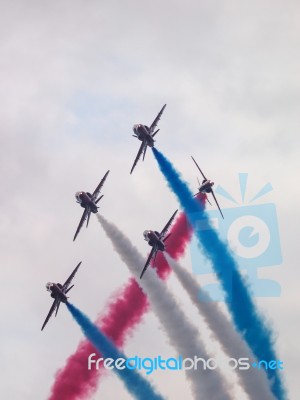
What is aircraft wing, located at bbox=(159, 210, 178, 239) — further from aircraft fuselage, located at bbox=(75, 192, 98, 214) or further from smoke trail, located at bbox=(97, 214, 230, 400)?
aircraft fuselage, located at bbox=(75, 192, 98, 214)

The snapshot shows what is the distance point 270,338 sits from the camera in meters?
161

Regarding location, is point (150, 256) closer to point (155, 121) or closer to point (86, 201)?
point (86, 201)

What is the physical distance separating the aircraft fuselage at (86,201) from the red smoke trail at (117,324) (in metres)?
16.1

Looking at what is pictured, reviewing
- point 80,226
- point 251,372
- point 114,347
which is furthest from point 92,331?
point 251,372

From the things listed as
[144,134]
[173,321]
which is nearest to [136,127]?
[144,134]

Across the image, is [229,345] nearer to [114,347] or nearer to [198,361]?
[198,361]

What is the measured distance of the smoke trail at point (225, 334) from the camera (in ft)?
516

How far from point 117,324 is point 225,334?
20.1m

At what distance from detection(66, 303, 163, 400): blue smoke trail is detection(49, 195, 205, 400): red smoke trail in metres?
1.24

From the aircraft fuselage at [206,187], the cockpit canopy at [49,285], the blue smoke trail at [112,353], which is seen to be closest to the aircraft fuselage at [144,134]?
the aircraft fuselage at [206,187]

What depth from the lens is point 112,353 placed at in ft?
524

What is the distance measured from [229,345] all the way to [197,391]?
1104 cm

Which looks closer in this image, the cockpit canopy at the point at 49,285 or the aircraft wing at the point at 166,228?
the cockpit canopy at the point at 49,285

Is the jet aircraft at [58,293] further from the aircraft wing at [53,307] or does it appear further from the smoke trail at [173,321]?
the smoke trail at [173,321]
